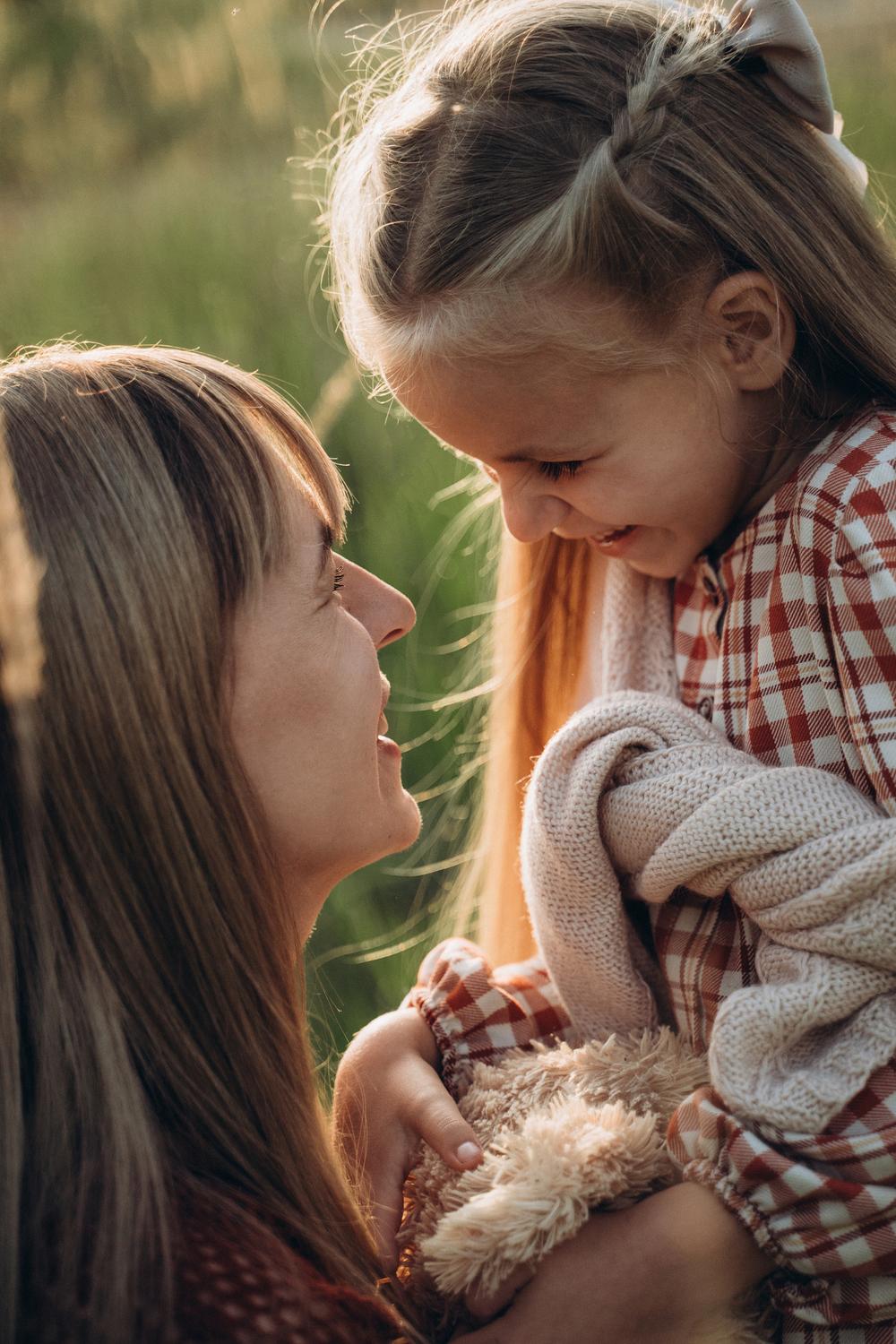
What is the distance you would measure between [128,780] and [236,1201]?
0.32 meters

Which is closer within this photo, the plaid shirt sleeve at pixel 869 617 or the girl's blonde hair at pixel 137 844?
the girl's blonde hair at pixel 137 844

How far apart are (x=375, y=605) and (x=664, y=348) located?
365 millimetres

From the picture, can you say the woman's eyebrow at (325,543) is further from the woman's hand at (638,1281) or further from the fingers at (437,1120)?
the woman's hand at (638,1281)

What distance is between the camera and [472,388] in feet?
3.84

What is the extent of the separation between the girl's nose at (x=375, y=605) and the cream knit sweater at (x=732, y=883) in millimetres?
195

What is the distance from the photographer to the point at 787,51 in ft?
3.74

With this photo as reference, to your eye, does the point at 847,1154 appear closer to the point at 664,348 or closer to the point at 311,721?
the point at 311,721

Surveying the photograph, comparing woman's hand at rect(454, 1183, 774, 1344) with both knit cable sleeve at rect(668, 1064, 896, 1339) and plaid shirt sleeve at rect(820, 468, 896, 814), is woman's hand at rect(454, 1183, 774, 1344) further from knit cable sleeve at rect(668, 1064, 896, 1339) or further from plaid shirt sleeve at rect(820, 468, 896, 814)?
plaid shirt sleeve at rect(820, 468, 896, 814)

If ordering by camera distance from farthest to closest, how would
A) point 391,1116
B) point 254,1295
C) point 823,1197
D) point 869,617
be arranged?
point 391,1116, point 869,617, point 823,1197, point 254,1295

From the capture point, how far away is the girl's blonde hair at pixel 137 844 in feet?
2.89

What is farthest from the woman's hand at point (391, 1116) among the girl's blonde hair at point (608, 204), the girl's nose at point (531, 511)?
the girl's blonde hair at point (608, 204)

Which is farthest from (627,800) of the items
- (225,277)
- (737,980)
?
(225,277)

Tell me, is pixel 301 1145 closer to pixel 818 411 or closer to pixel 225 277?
pixel 818 411

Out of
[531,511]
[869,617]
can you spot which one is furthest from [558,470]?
[869,617]
